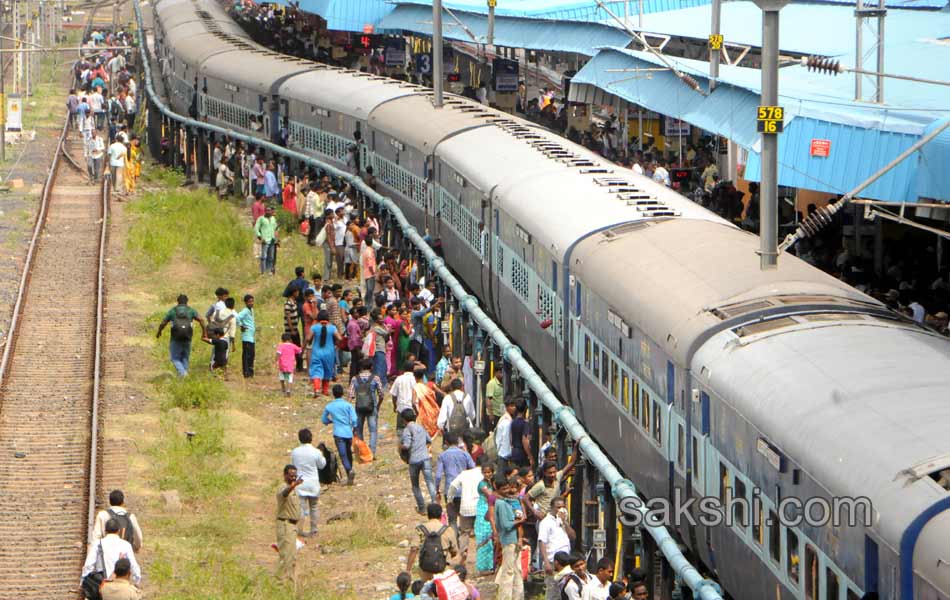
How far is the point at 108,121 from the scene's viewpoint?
4334 centimetres

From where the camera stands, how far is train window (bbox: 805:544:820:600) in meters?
10.1

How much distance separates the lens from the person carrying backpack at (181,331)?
21.1m

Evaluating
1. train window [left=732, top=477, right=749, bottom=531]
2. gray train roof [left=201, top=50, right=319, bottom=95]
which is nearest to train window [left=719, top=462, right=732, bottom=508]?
train window [left=732, top=477, right=749, bottom=531]

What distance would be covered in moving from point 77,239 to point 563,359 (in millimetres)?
17109

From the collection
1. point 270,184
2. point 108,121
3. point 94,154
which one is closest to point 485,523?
point 270,184

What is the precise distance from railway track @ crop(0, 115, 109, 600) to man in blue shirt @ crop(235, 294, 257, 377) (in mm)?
1944

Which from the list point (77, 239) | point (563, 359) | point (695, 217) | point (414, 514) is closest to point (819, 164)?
point (695, 217)

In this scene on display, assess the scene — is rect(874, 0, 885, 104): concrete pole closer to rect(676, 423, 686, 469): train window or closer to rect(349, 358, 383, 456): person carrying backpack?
rect(349, 358, 383, 456): person carrying backpack

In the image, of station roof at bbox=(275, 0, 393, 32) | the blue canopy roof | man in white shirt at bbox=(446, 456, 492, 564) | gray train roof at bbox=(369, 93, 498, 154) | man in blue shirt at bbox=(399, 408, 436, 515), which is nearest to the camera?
man in white shirt at bbox=(446, 456, 492, 564)

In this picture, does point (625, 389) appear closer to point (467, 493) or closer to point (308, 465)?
point (467, 493)

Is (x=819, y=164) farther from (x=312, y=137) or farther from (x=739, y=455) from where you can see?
(x=312, y=137)

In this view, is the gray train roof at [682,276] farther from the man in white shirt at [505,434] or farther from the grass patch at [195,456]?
the grass patch at [195,456]

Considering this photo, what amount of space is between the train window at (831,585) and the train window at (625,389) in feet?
16.1

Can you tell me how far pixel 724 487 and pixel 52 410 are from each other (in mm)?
11353
